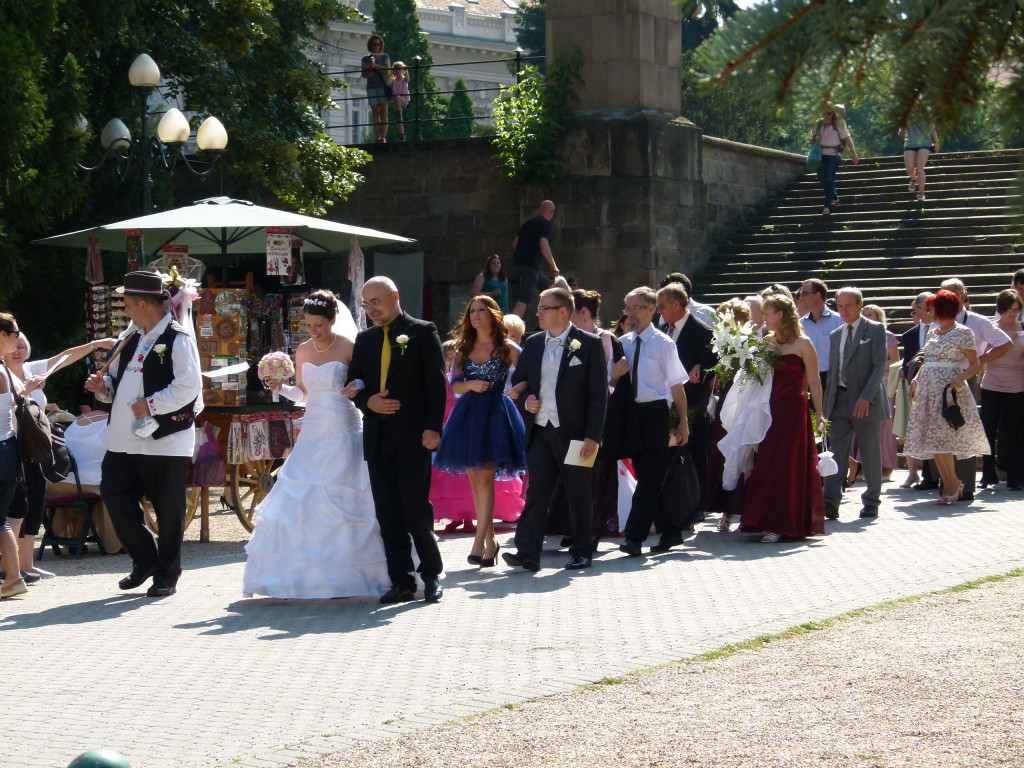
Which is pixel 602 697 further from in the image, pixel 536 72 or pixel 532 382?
pixel 536 72

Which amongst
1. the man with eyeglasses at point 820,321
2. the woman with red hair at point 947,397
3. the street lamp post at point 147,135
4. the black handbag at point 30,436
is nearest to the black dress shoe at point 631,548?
the man with eyeglasses at point 820,321

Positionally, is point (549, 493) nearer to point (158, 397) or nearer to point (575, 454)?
point (575, 454)

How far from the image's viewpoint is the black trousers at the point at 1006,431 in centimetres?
1477

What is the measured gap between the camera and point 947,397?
1409 cm

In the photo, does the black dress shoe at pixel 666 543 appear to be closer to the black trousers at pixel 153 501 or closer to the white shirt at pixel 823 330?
the white shirt at pixel 823 330

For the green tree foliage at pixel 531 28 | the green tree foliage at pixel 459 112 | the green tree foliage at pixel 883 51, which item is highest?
the green tree foliage at pixel 531 28

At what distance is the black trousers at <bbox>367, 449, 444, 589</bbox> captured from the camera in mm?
9039

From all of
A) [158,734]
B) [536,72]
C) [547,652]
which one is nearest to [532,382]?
[547,652]

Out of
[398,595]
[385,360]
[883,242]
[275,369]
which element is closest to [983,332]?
[275,369]

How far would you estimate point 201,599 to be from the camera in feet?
30.6

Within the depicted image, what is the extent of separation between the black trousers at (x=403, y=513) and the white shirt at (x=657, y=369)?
245 cm

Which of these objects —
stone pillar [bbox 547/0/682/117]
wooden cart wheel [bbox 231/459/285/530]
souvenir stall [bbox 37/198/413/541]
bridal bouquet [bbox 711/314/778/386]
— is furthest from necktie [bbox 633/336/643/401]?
stone pillar [bbox 547/0/682/117]

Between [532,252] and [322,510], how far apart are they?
1327 centimetres

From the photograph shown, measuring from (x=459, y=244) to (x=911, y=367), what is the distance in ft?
33.9
